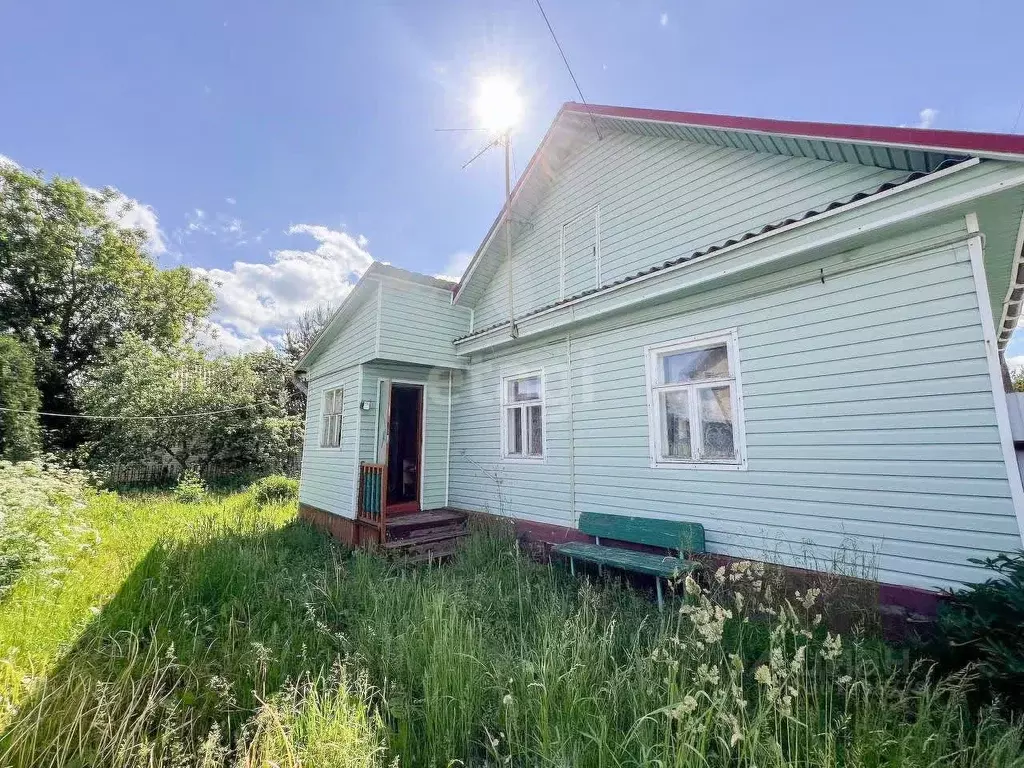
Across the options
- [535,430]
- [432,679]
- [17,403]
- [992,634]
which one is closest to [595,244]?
[535,430]

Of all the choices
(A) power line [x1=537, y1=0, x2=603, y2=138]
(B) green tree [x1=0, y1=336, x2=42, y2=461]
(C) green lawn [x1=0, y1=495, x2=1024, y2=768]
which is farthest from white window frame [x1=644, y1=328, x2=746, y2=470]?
(B) green tree [x1=0, y1=336, x2=42, y2=461]

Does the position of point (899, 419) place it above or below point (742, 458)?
above

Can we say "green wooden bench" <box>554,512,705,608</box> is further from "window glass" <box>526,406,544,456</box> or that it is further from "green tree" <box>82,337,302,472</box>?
"green tree" <box>82,337,302,472</box>

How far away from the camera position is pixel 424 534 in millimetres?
6617

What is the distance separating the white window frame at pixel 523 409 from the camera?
6242 mm

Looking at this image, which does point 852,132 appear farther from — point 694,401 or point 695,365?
point 694,401

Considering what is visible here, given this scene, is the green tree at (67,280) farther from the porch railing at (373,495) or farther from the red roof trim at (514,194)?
the red roof trim at (514,194)

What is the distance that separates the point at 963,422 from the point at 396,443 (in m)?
8.30

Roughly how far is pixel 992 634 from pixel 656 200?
5.31 metres

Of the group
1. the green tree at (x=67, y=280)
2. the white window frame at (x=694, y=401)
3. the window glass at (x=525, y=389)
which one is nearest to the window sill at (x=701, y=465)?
the white window frame at (x=694, y=401)

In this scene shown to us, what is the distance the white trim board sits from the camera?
2826 mm

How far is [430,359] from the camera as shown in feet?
24.3

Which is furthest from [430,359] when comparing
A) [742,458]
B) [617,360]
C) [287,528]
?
[742,458]

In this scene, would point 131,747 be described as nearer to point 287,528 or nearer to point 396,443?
point 287,528
